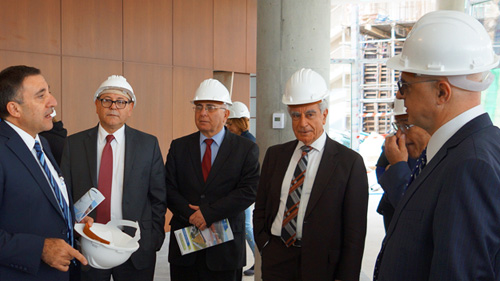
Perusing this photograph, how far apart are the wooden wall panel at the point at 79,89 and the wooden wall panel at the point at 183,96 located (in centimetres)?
148

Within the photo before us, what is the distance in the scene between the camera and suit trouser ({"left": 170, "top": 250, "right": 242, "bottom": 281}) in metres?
3.45

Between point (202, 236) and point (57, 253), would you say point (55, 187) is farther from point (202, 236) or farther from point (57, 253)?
point (202, 236)

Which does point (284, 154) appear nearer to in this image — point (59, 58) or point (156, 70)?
point (59, 58)

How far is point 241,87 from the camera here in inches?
364

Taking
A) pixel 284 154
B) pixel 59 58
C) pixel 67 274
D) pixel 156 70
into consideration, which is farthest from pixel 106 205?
pixel 156 70

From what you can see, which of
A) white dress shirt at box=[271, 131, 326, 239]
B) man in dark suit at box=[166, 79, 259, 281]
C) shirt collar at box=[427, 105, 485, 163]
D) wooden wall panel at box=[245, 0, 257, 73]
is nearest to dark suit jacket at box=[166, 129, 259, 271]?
man in dark suit at box=[166, 79, 259, 281]

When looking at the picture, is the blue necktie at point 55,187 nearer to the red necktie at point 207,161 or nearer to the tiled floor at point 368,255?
the red necktie at point 207,161

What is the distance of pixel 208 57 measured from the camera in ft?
27.2

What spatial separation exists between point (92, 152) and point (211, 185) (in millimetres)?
863

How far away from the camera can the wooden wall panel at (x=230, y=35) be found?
8.47 m

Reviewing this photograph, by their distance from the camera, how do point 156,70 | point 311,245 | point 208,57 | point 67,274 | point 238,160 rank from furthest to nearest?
point 208,57 < point 156,70 < point 238,160 < point 311,245 < point 67,274

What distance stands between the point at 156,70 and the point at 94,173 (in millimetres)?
4493

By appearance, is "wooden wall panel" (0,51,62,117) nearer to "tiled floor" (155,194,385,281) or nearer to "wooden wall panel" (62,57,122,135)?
"wooden wall panel" (62,57,122,135)

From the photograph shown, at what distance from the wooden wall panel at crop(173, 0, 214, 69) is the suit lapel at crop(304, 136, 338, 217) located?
207 inches
